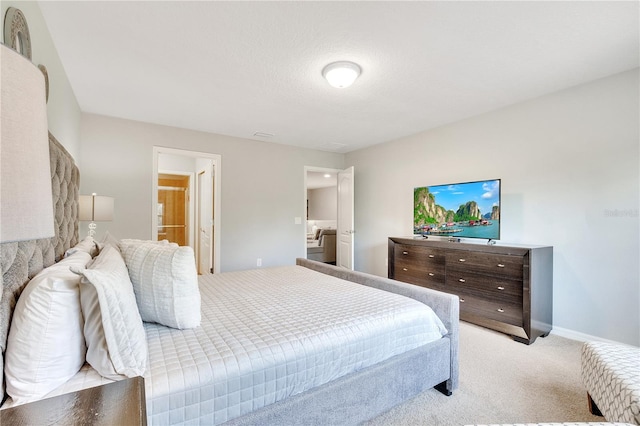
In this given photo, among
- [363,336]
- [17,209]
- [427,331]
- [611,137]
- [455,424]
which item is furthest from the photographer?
[611,137]

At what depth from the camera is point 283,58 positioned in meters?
2.28

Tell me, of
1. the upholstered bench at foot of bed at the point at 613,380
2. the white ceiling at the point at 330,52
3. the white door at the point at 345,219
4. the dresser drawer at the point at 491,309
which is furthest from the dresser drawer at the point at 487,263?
the white door at the point at 345,219

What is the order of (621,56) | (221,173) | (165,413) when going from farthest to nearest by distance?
(221,173) → (621,56) → (165,413)

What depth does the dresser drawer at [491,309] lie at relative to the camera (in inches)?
106

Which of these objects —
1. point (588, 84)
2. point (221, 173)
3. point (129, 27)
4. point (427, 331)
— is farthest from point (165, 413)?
point (588, 84)

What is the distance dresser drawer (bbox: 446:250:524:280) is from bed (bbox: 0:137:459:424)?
121 cm

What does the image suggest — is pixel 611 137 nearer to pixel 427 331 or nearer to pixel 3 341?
pixel 427 331

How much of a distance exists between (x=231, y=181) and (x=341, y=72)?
271cm

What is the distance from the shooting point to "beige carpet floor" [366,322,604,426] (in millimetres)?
1675

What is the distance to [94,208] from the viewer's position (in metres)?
2.56

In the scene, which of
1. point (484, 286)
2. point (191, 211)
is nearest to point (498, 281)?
point (484, 286)

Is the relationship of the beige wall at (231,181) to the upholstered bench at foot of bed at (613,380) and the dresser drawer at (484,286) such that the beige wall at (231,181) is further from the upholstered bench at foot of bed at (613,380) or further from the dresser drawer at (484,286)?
the upholstered bench at foot of bed at (613,380)

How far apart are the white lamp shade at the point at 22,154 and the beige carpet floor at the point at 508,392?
1833 mm

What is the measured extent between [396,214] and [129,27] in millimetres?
3931
